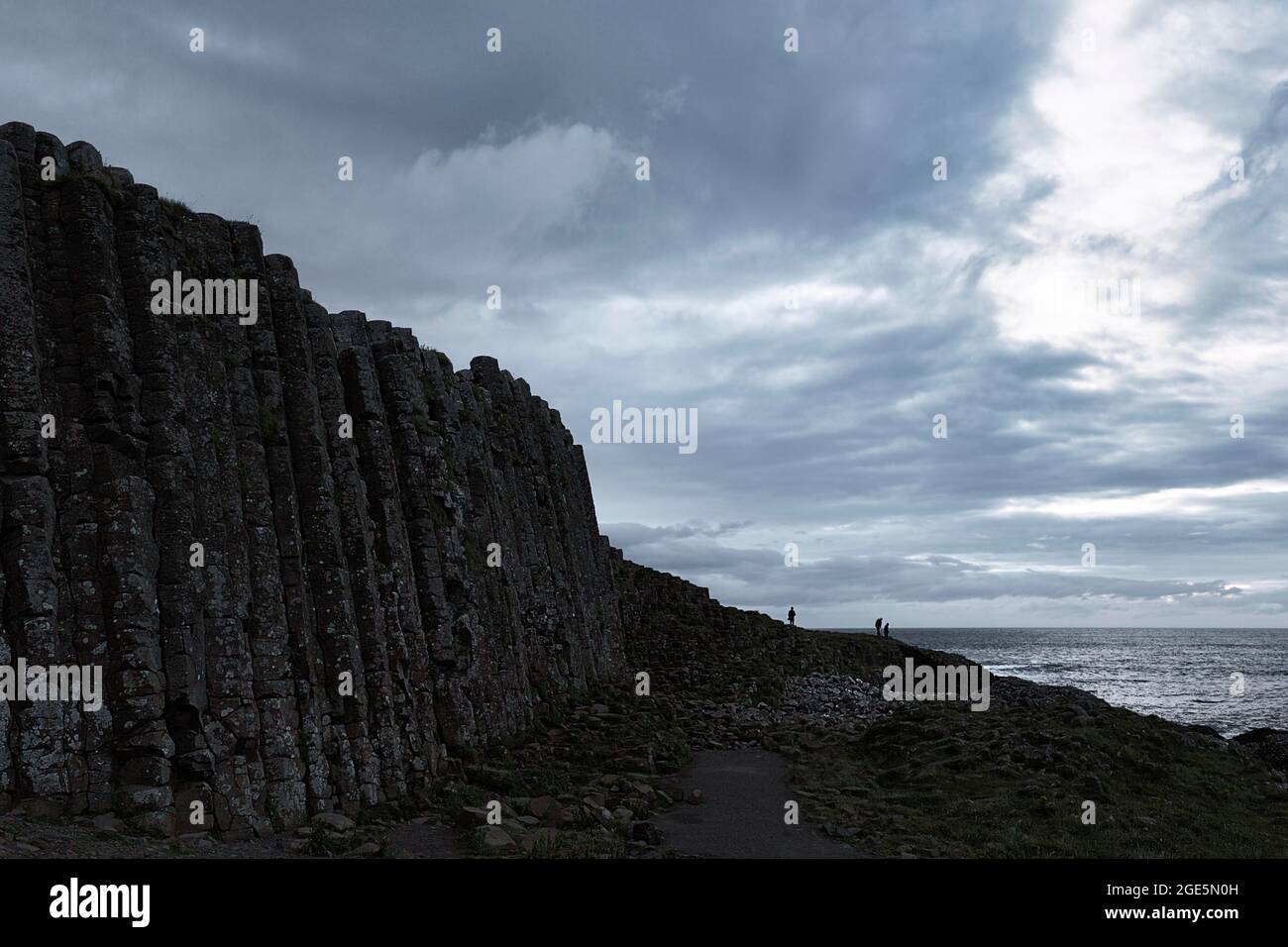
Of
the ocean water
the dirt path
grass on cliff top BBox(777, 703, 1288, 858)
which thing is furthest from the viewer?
the ocean water

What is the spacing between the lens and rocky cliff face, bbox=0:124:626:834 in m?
14.8

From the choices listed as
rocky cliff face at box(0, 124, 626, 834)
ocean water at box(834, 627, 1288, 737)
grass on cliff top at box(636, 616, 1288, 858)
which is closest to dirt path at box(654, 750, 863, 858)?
grass on cliff top at box(636, 616, 1288, 858)

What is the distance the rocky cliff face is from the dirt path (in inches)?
250

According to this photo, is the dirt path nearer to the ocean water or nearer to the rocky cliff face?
the rocky cliff face

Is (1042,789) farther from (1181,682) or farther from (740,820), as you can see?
(1181,682)

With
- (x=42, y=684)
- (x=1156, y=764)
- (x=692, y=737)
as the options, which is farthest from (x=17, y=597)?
(x=1156, y=764)

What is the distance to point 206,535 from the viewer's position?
56.3ft

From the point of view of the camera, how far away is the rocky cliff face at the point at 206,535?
1478 centimetres

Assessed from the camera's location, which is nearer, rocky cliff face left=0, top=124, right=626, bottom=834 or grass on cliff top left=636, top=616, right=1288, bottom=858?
rocky cliff face left=0, top=124, right=626, bottom=834

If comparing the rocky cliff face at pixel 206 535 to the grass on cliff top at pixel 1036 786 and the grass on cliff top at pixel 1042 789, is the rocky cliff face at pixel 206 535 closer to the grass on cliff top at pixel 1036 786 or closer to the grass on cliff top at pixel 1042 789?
the grass on cliff top at pixel 1036 786

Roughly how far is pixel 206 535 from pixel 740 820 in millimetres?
13774

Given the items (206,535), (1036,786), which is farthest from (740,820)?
(206,535)

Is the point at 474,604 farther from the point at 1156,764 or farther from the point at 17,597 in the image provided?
the point at 1156,764

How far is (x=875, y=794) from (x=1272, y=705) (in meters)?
70.0
